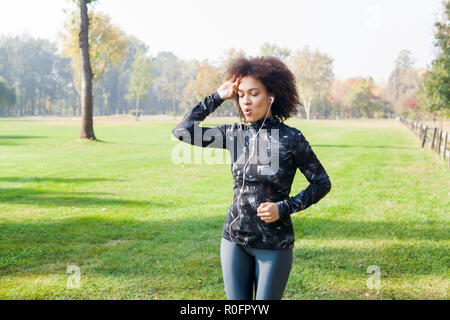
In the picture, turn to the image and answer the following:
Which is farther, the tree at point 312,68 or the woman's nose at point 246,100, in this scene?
the tree at point 312,68

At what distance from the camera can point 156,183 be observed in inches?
463

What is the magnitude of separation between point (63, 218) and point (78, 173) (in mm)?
5675

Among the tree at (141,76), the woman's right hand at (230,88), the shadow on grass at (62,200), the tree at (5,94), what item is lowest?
the shadow on grass at (62,200)

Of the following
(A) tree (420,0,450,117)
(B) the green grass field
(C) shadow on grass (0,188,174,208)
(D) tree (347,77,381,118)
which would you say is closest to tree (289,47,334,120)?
(D) tree (347,77,381,118)

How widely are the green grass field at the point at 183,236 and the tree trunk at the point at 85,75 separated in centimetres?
957

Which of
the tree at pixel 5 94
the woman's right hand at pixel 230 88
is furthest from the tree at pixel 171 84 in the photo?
the woman's right hand at pixel 230 88

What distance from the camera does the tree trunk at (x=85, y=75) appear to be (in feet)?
70.6

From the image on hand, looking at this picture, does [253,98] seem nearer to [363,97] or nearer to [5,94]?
[5,94]

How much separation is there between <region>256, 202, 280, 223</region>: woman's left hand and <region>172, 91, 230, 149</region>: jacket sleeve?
2.13ft

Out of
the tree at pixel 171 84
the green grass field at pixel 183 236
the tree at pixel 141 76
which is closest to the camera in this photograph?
the green grass field at pixel 183 236

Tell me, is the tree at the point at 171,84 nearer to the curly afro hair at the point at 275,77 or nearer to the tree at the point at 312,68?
the tree at the point at 312,68

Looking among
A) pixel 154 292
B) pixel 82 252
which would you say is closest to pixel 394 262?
pixel 154 292

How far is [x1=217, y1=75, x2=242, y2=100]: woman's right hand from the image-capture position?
2.90 m

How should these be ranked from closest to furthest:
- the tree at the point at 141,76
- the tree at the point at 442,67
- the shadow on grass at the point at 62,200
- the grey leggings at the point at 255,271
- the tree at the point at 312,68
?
the grey leggings at the point at 255,271 < the shadow on grass at the point at 62,200 < the tree at the point at 442,67 < the tree at the point at 141,76 < the tree at the point at 312,68
